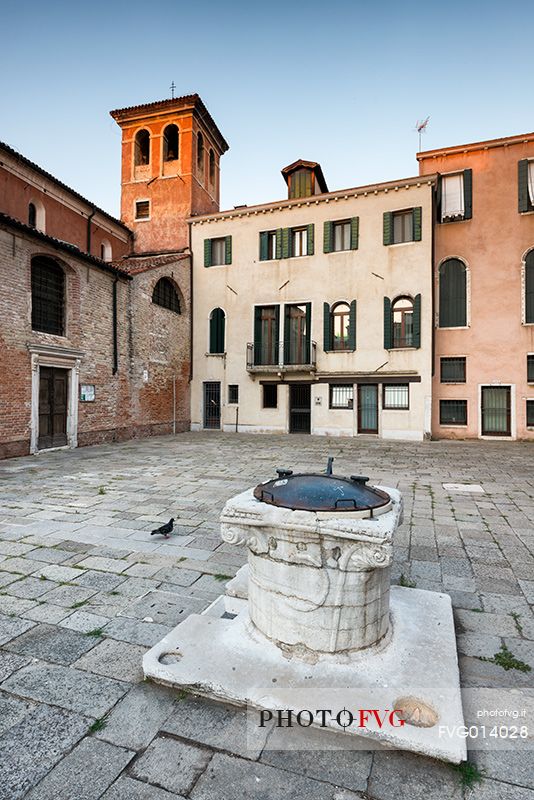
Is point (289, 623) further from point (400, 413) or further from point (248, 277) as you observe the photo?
point (248, 277)

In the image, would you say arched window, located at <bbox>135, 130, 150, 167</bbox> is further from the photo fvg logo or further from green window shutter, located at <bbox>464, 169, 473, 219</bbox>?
the photo fvg logo

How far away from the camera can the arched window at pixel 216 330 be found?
1953cm

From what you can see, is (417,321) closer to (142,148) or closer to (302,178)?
(302,178)

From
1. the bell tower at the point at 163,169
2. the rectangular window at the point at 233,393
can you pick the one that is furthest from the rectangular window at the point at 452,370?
the bell tower at the point at 163,169

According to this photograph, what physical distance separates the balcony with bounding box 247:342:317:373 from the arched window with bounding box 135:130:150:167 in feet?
37.8

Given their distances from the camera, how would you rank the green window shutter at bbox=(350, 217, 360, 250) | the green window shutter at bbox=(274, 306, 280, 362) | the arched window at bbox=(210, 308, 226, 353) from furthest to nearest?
the arched window at bbox=(210, 308, 226, 353), the green window shutter at bbox=(274, 306, 280, 362), the green window shutter at bbox=(350, 217, 360, 250)

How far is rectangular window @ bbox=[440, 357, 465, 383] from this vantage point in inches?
674

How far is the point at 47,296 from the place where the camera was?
1219 cm

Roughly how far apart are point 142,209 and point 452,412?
1769 cm

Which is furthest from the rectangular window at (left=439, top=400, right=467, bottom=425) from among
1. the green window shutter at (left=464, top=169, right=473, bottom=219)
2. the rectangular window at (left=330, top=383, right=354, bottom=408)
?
the green window shutter at (left=464, top=169, right=473, bottom=219)

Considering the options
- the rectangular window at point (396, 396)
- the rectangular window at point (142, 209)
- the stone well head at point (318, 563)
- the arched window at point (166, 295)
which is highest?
the rectangular window at point (142, 209)

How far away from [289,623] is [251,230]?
62.0ft

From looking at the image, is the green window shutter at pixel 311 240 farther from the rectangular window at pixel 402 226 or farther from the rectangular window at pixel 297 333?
the rectangular window at pixel 402 226

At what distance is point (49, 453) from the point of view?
1158cm
